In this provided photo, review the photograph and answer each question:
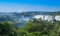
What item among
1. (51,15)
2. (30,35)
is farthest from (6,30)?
(51,15)

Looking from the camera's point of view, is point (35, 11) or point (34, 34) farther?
point (35, 11)

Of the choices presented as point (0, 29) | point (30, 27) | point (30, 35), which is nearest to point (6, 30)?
point (0, 29)

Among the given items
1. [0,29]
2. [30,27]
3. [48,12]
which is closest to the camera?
[0,29]

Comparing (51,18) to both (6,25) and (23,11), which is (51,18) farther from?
(6,25)

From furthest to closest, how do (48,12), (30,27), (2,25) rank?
(48,12)
(30,27)
(2,25)

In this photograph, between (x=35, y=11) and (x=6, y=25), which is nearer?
(x=6, y=25)

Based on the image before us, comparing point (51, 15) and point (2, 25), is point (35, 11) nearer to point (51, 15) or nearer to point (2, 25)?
point (51, 15)

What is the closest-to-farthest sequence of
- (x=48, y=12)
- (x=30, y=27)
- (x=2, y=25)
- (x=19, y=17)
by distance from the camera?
(x=2, y=25) < (x=30, y=27) < (x=19, y=17) < (x=48, y=12)

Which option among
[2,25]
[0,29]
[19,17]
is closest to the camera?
[0,29]
